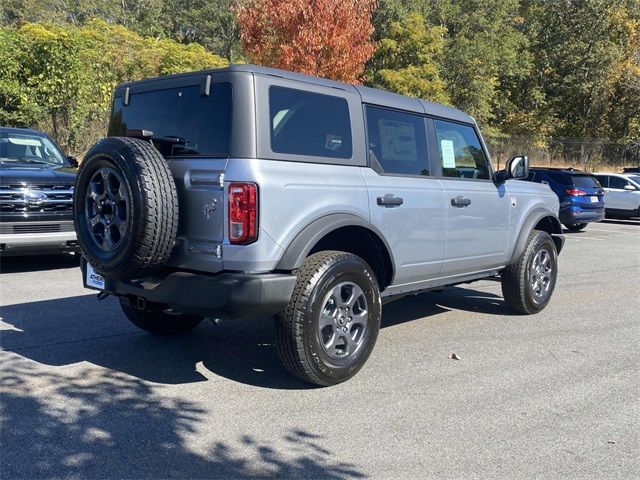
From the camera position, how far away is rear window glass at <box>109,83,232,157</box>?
13.4 feet

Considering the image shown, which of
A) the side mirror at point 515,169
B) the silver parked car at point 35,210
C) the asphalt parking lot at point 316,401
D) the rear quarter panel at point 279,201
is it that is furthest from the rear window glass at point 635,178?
the rear quarter panel at point 279,201

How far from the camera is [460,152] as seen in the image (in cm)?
590

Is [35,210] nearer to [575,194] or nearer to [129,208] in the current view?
[129,208]

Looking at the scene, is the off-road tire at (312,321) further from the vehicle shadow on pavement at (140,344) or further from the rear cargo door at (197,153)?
the rear cargo door at (197,153)

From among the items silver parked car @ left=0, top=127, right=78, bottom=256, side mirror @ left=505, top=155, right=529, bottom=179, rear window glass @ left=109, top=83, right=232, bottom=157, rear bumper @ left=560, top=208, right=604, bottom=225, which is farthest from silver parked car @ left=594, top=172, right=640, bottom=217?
rear window glass @ left=109, top=83, right=232, bottom=157

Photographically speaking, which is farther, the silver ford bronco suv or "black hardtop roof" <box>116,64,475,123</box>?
"black hardtop roof" <box>116,64,475,123</box>

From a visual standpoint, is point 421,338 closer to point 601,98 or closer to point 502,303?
point 502,303

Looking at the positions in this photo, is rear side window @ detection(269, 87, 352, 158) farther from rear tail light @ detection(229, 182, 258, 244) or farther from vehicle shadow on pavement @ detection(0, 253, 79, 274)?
vehicle shadow on pavement @ detection(0, 253, 79, 274)

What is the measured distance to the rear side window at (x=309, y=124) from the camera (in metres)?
4.18

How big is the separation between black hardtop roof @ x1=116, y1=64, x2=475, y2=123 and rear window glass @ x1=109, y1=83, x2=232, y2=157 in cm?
11

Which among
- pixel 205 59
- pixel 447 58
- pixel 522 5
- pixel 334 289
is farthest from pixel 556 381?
pixel 522 5

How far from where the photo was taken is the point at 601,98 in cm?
3794

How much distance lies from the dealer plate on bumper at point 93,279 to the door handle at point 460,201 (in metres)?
2.98

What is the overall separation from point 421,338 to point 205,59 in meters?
20.4
